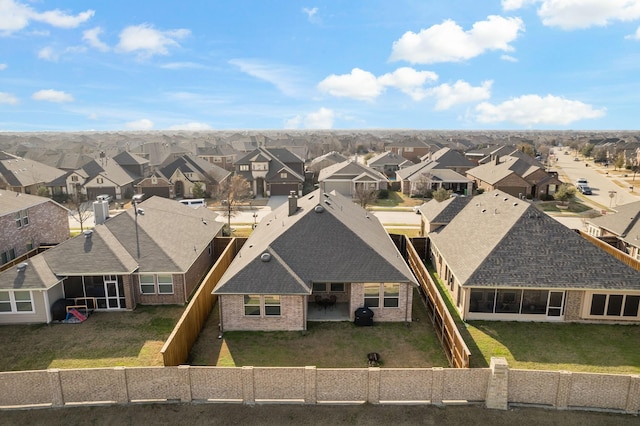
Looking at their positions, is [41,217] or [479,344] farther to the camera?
[41,217]

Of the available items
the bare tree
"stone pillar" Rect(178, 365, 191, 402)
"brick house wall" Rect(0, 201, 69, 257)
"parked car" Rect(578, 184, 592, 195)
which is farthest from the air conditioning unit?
"parked car" Rect(578, 184, 592, 195)

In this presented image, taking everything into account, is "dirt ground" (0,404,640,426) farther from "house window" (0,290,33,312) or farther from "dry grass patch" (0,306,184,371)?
"house window" (0,290,33,312)

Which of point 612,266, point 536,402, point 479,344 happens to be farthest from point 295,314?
point 612,266

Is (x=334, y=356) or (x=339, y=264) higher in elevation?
(x=339, y=264)

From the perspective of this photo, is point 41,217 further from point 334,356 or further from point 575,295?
point 575,295

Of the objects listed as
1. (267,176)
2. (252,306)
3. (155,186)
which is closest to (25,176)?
(155,186)

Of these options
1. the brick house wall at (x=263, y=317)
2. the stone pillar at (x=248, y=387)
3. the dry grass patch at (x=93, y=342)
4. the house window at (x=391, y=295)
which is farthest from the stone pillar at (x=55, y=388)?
the house window at (x=391, y=295)

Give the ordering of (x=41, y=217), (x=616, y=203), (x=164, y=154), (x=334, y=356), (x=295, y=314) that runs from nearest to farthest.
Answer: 1. (x=334, y=356)
2. (x=295, y=314)
3. (x=41, y=217)
4. (x=616, y=203)
5. (x=164, y=154)
